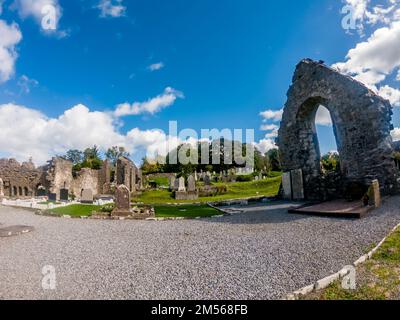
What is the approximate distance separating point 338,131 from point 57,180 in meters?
27.8

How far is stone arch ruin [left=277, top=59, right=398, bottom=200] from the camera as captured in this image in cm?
1325

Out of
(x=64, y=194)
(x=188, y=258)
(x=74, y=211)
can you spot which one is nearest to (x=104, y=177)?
(x=64, y=194)

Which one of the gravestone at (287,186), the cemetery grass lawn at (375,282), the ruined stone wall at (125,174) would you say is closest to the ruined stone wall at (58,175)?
the ruined stone wall at (125,174)

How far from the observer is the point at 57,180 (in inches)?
1145

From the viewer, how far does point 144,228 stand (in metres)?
9.82

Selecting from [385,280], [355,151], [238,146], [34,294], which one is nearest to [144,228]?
[34,294]

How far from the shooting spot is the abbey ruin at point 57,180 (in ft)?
95.0

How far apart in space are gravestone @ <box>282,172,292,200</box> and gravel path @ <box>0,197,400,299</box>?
8510 millimetres

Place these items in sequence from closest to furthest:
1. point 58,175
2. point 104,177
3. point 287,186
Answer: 1. point 287,186
2. point 58,175
3. point 104,177

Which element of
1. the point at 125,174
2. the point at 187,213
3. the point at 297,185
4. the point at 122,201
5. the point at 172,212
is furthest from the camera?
the point at 125,174

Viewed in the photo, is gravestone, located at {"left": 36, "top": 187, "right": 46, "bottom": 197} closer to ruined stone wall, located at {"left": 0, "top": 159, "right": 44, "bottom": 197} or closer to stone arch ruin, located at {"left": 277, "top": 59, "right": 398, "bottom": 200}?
ruined stone wall, located at {"left": 0, "top": 159, "right": 44, "bottom": 197}

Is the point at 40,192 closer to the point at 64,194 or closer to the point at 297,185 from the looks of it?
the point at 64,194

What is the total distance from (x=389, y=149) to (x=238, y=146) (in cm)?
6847
